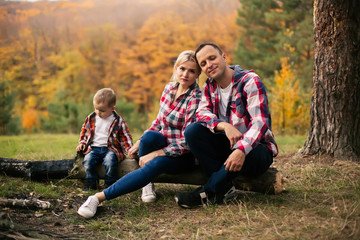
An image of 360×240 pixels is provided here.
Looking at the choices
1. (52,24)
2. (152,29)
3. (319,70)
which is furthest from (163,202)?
(52,24)

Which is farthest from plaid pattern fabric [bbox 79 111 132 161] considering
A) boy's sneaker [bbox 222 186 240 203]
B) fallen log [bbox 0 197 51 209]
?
boy's sneaker [bbox 222 186 240 203]

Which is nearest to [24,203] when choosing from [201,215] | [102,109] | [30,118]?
[102,109]

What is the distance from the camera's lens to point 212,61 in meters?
2.63

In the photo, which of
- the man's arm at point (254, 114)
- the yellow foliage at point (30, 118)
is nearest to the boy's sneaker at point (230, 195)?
the man's arm at point (254, 114)

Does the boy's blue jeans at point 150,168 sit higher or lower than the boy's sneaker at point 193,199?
higher

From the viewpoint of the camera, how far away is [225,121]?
108 inches

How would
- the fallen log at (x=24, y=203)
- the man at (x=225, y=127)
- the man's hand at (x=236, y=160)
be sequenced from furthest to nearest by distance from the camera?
the fallen log at (x=24, y=203) → the man at (x=225, y=127) → the man's hand at (x=236, y=160)

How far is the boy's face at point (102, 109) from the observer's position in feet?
11.3

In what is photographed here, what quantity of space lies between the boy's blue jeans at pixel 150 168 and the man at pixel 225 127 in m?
0.21

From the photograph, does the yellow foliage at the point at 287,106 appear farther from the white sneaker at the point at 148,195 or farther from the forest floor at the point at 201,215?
the white sneaker at the point at 148,195

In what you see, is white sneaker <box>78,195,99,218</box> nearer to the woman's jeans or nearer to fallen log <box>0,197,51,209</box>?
fallen log <box>0,197,51,209</box>

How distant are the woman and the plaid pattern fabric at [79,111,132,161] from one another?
606 millimetres

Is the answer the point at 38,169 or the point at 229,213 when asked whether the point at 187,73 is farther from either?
the point at 38,169

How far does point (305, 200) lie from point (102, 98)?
222 centimetres
